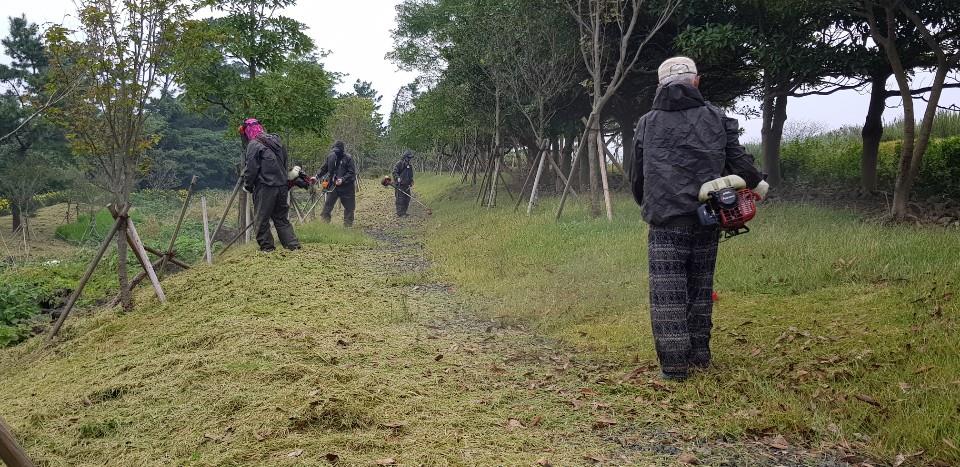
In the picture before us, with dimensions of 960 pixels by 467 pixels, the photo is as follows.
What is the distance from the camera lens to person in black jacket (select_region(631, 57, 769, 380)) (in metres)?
4.28

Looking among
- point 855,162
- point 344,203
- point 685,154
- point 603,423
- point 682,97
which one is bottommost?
point 603,423

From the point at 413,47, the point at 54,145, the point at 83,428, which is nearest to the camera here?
the point at 83,428

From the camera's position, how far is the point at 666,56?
14.4 meters

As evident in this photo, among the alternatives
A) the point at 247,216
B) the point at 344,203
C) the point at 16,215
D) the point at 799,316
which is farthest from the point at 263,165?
the point at 16,215

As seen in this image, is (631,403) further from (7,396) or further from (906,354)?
(7,396)

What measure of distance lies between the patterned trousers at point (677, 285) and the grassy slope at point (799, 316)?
23cm

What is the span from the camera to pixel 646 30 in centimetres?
1394

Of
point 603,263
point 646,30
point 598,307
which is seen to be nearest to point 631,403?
point 598,307

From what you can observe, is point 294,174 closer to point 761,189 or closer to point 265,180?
point 265,180

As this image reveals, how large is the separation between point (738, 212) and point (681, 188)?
369 mm

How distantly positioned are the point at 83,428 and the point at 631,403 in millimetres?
3143

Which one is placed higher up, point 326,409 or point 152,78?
point 152,78

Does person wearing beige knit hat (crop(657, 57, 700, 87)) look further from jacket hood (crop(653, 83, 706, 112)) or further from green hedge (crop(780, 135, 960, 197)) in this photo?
green hedge (crop(780, 135, 960, 197))

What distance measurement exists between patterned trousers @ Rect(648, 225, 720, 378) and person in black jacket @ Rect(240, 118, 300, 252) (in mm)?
7288
